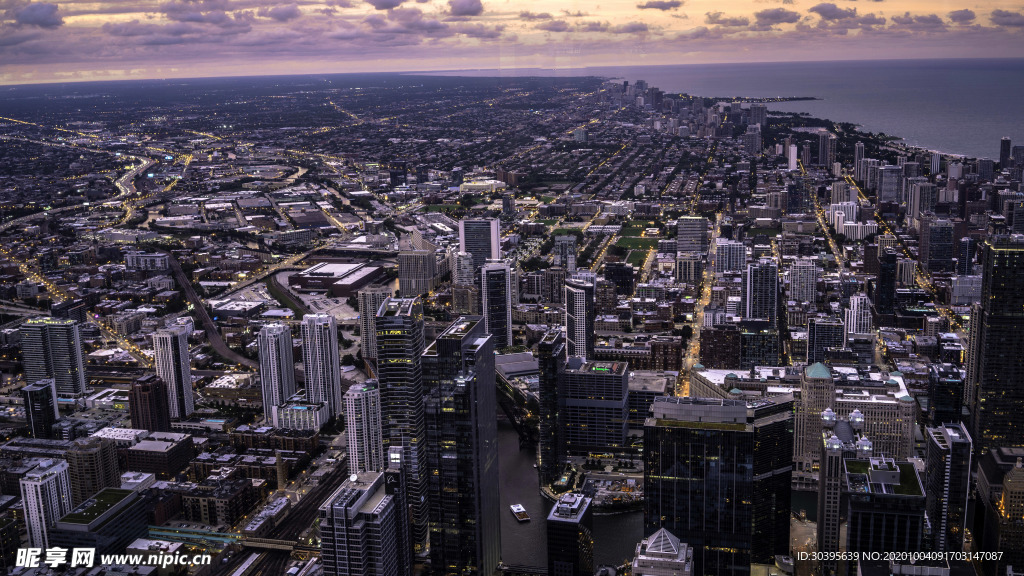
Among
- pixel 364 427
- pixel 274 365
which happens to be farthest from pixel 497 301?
pixel 364 427

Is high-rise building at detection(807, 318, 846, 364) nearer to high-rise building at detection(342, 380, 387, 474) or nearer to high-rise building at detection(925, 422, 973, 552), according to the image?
high-rise building at detection(925, 422, 973, 552)

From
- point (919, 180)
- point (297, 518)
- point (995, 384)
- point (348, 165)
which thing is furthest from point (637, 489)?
point (348, 165)

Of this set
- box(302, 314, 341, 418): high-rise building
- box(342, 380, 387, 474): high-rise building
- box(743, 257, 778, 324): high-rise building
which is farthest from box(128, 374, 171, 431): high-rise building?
box(743, 257, 778, 324): high-rise building

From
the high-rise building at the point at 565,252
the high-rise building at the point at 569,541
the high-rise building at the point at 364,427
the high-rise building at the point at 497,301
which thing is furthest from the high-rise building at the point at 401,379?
the high-rise building at the point at 565,252

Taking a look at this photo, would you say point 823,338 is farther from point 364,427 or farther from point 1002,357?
point 364,427

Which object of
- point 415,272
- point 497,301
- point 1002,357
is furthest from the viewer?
point 415,272
